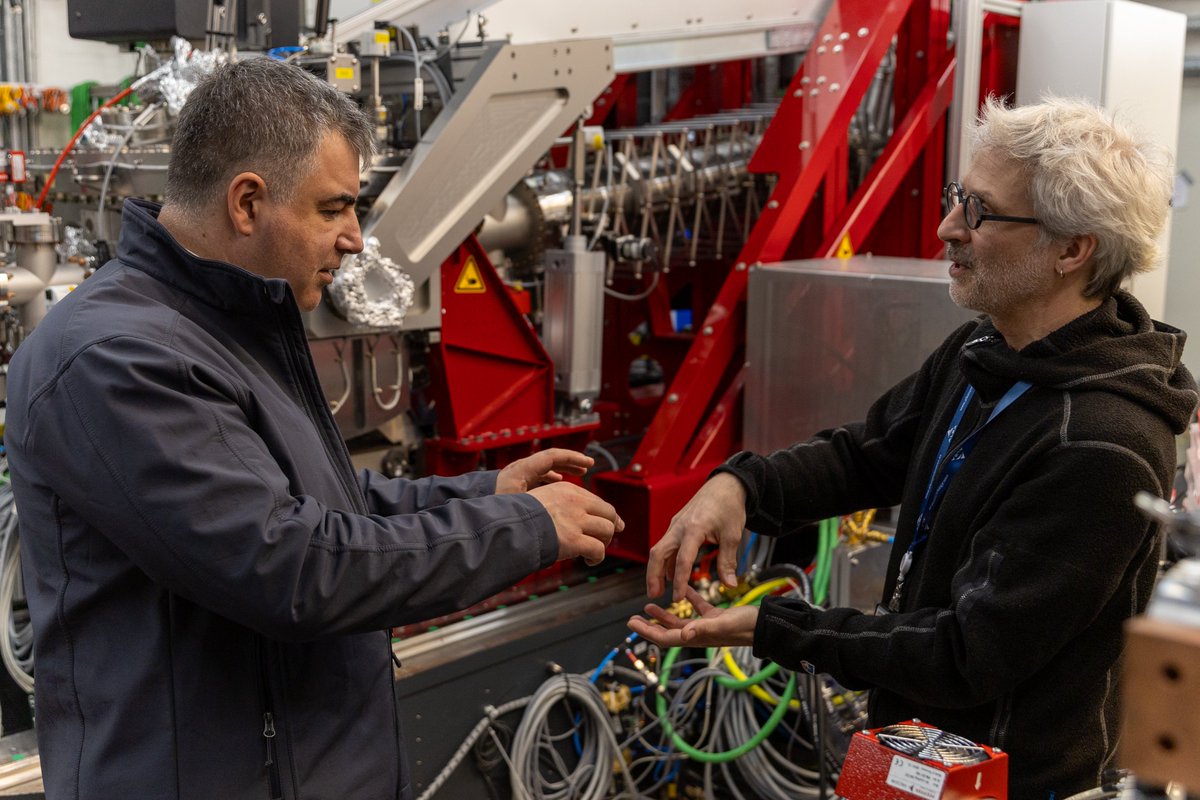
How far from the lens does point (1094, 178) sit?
5.69ft

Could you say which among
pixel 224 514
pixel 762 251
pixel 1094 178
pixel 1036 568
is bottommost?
pixel 1036 568

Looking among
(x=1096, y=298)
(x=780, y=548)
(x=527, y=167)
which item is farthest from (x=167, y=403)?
(x=780, y=548)

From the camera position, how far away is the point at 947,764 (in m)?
1.26

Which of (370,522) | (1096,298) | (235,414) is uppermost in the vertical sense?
(1096,298)

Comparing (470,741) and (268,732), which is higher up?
(268,732)

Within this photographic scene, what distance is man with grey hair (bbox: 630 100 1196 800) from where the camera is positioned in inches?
63.7

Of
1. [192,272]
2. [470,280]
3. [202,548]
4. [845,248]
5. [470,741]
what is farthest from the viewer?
[845,248]

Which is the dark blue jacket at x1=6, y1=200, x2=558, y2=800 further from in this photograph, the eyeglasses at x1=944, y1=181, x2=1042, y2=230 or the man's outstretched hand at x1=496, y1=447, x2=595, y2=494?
the eyeglasses at x1=944, y1=181, x2=1042, y2=230

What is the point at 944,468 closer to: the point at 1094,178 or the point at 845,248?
the point at 1094,178

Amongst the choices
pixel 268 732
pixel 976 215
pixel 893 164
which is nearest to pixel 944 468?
pixel 976 215

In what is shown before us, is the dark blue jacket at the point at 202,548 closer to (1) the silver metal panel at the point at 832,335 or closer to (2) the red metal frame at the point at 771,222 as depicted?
(1) the silver metal panel at the point at 832,335

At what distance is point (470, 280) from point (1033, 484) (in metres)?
2.28

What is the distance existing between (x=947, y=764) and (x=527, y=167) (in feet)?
8.31

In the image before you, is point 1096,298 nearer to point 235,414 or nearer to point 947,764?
point 947,764
